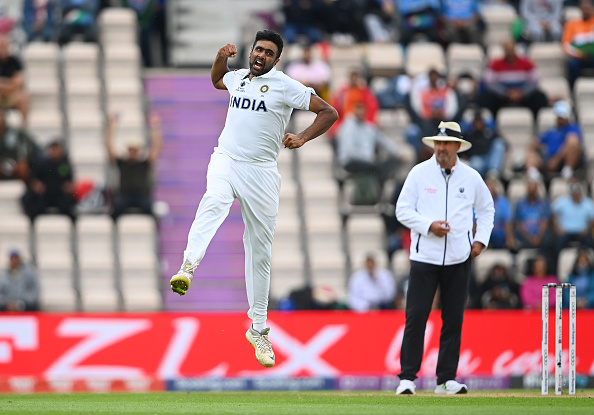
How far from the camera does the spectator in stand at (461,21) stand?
59.8 feet

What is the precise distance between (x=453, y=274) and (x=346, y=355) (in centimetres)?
350

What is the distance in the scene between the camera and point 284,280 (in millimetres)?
15414

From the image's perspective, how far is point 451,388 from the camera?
1031cm

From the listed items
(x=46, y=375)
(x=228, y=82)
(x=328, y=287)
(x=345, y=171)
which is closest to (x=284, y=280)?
(x=328, y=287)

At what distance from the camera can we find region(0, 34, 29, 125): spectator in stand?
663 inches

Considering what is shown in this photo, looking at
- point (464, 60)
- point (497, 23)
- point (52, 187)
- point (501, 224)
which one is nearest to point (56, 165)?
point (52, 187)

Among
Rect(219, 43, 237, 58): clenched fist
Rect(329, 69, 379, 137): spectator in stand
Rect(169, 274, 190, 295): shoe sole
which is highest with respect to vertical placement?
Rect(219, 43, 237, 58): clenched fist

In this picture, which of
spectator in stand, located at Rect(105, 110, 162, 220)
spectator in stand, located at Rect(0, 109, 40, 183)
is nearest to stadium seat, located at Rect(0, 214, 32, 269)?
spectator in stand, located at Rect(0, 109, 40, 183)

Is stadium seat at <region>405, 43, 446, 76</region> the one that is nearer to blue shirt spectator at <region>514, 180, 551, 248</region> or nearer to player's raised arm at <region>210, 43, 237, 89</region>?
blue shirt spectator at <region>514, 180, 551, 248</region>

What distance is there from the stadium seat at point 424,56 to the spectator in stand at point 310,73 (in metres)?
1.50

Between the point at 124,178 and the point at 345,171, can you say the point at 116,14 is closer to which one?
the point at 124,178

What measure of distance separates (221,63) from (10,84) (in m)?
8.02

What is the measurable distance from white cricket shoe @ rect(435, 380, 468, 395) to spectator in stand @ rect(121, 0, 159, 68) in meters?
9.53

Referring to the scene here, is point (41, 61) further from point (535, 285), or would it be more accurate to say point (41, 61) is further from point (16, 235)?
point (535, 285)
